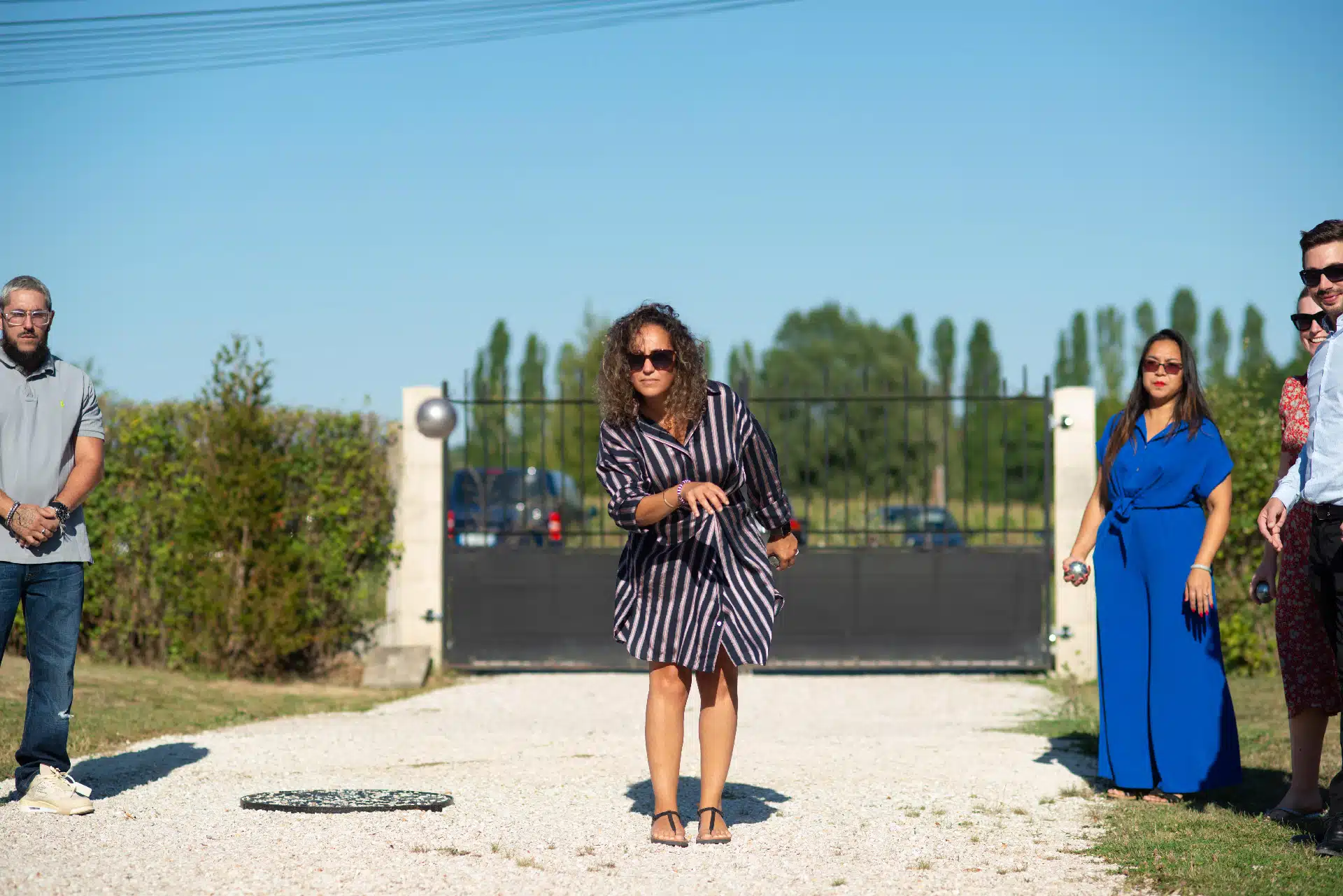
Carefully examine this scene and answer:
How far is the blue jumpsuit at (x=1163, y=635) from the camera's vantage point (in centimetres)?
546

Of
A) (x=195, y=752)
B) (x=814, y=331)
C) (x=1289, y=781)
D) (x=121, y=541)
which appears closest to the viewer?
(x=1289, y=781)

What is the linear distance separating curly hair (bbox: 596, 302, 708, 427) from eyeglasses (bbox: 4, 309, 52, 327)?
209cm

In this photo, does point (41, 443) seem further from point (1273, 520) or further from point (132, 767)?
point (1273, 520)

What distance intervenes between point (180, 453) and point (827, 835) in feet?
23.6

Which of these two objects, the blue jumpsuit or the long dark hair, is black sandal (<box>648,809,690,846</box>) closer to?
the blue jumpsuit

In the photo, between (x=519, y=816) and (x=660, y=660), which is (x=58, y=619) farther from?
(x=660, y=660)

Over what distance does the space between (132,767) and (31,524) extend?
1.74 m

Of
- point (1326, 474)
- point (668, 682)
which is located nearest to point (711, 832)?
point (668, 682)

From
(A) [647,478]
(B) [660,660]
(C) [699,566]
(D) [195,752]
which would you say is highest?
(A) [647,478]

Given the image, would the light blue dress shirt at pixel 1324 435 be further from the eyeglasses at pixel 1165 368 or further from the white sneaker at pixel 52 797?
the white sneaker at pixel 52 797

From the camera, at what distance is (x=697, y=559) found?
4746mm

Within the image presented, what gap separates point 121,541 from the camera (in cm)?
1056

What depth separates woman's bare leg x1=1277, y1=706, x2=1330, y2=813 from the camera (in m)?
5.26

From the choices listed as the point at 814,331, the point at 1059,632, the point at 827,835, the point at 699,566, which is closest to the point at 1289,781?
the point at 827,835
